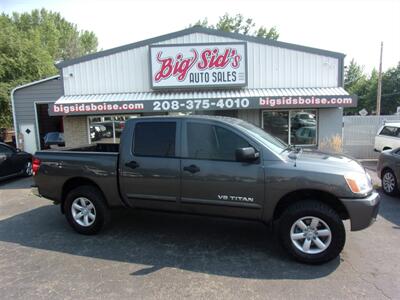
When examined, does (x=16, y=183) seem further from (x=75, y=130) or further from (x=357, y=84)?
(x=357, y=84)

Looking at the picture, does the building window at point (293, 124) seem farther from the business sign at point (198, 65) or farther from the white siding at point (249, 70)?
the business sign at point (198, 65)

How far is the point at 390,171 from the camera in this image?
296 inches

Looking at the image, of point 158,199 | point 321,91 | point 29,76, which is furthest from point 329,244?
point 29,76

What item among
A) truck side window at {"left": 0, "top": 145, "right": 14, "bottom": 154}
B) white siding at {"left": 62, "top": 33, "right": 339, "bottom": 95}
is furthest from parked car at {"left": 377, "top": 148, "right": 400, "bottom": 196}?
truck side window at {"left": 0, "top": 145, "right": 14, "bottom": 154}

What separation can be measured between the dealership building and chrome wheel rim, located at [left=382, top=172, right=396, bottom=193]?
3983mm

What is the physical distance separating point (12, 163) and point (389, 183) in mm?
11341

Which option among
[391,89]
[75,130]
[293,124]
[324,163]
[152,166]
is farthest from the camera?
[391,89]

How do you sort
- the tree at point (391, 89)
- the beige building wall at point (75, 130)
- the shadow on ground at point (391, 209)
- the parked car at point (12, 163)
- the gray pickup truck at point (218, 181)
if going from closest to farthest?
the gray pickup truck at point (218, 181), the shadow on ground at point (391, 209), the parked car at point (12, 163), the beige building wall at point (75, 130), the tree at point (391, 89)

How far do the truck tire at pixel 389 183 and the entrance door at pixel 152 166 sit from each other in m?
5.62

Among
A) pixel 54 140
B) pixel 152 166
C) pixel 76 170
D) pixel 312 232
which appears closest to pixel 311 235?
pixel 312 232

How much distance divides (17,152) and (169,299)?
9898 mm

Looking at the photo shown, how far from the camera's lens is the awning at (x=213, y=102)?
412 inches

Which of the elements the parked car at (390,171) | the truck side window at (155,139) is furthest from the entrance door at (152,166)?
the parked car at (390,171)

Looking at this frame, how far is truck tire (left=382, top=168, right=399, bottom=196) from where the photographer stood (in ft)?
24.1
